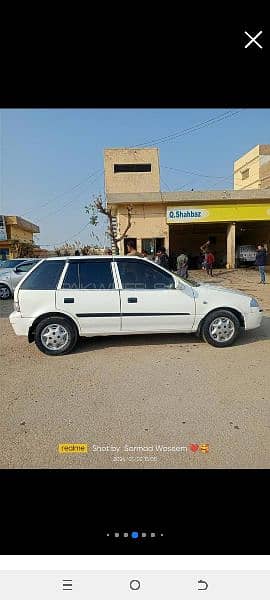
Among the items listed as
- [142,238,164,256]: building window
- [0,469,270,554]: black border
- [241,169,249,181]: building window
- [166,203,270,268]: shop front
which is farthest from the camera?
[241,169,249,181]: building window

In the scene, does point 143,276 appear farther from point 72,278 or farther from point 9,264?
point 9,264

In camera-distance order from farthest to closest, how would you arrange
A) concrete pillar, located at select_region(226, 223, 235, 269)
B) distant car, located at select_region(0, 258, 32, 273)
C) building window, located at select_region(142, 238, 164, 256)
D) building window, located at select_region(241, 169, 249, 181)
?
building window, located at select_region(241, 169, 249, 181), concrete pillar, located at select_region(226, 223, 235, 269), building window, located at select_region(142, 238, 164, 256), distant car, located at select_region(0, 258, 32, 273)

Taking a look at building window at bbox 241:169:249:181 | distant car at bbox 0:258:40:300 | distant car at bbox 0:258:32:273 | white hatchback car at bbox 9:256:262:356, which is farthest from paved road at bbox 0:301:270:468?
building window at bbox 241:169:249:181

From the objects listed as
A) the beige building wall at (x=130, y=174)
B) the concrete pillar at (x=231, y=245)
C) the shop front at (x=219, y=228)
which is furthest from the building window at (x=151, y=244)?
the concrete pillar at (x=231, y=245)

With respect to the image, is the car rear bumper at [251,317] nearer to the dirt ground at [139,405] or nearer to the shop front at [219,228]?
the dirt ground at [139,405]

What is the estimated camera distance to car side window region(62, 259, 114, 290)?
3.91m

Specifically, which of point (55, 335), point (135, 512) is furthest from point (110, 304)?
point (135, 512)

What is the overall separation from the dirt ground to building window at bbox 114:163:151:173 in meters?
14.8

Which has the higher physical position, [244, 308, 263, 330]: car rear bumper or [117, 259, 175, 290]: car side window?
[117, 259, 175, 290]: car side window

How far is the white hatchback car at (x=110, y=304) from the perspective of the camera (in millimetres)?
3854

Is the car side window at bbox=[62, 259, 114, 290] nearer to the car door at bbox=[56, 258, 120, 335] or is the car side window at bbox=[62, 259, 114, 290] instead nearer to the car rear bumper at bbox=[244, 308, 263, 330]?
the car door at bbox=[56, 258, 120, 335]

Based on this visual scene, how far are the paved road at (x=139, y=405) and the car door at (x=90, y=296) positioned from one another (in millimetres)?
378

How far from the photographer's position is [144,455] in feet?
6.29
